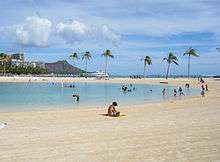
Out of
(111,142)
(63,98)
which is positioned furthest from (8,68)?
(111,142)

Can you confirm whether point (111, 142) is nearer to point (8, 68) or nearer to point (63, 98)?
point (63, 98)

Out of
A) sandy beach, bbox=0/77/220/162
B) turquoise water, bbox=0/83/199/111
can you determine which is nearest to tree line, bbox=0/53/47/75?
turquoise water, bbox=0/83/199/111

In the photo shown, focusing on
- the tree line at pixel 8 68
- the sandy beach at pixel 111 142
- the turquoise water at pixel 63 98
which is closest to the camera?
the sandy beach at pixel 111 142

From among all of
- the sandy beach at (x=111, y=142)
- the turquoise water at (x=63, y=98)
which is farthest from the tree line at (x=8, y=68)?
the sandy beach at (x=111, y=142)

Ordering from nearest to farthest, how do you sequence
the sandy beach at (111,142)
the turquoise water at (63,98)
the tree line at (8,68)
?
the sandy beach at (111,142) < the turquoise water at (63,98) < the tree line at (8,68)

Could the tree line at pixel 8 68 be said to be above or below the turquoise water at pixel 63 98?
above

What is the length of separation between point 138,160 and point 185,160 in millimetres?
1130

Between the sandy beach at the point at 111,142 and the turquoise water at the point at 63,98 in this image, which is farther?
the turquoise water at the point at 63,98

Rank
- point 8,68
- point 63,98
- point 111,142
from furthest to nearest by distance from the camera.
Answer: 1. point 8,68
2. point 63,98
3. point 111,142

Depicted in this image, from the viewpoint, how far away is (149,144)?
11680 millimetres

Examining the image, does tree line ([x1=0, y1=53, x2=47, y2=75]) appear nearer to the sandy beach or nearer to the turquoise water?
the turquoise water

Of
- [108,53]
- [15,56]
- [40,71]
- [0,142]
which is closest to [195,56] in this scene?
[108,53]

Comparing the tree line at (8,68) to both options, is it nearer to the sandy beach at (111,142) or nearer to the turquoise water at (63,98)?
Answer: the turquoise water at (63,98)

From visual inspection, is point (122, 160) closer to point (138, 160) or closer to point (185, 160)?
point (138, 160)
